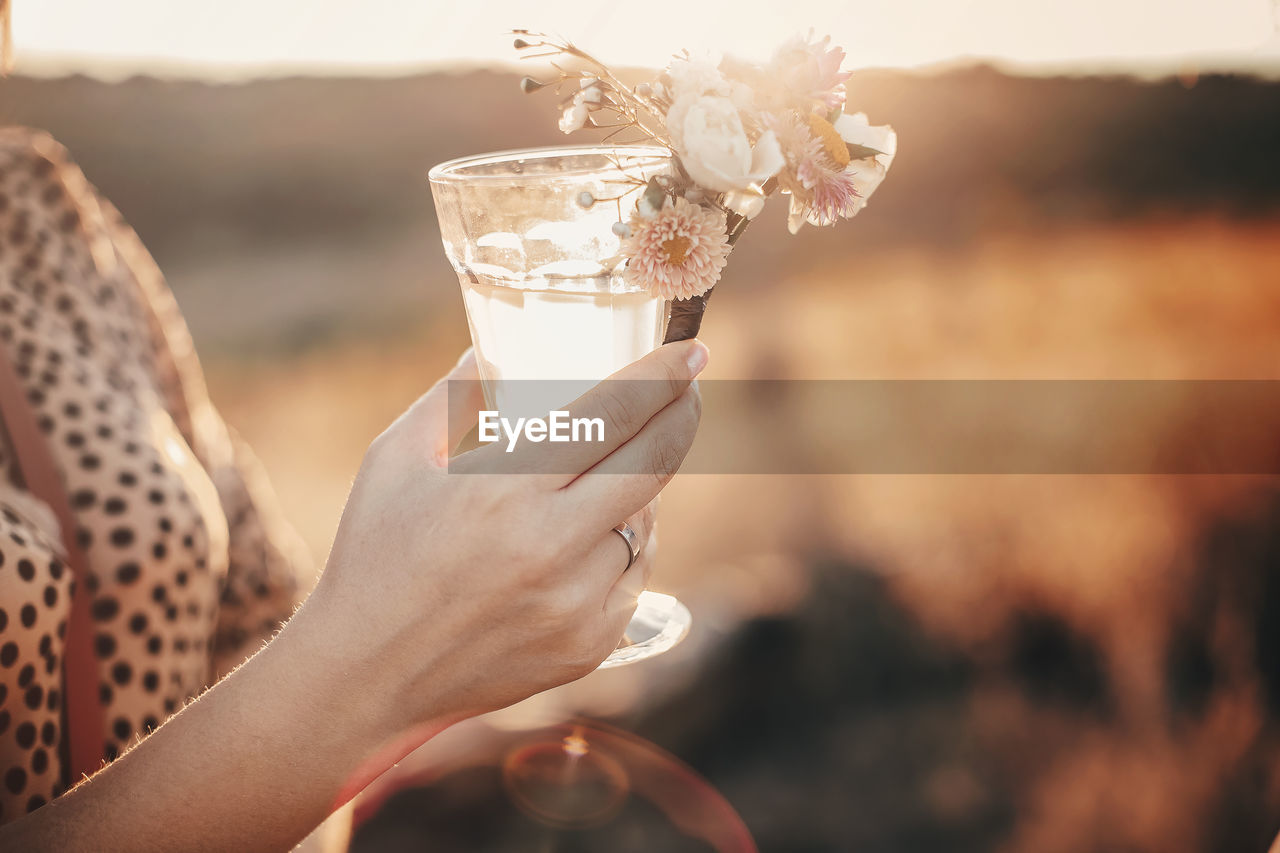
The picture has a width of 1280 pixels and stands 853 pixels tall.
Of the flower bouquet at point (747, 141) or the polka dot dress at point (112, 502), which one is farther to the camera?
the polka dot dress at point (112, 502)

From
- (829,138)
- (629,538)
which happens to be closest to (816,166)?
(829,138)

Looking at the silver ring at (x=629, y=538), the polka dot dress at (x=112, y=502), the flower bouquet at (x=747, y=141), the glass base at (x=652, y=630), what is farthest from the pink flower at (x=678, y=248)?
the polka dot dress at (x=112, y=502)

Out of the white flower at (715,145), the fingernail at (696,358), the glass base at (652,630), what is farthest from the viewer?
the glass base at (652,630)

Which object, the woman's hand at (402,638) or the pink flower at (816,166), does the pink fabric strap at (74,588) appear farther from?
the pink flower at (816,166)

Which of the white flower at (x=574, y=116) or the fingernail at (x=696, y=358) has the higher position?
the white flower at (x=574, y=116)

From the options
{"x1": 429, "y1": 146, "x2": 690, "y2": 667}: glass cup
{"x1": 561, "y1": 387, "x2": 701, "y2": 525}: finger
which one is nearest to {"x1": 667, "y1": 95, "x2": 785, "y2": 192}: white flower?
{"x1": 429, "y1": 146, "x2": 690, "y2": 667}: glass cup

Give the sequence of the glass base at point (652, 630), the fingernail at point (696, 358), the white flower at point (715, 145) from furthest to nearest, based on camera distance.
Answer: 1. the glass base at point (652, 630)
2. the fingernail at point (696, 358)
3. the white flower at point (715, 145)

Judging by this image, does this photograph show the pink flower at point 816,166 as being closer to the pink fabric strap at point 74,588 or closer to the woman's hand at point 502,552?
the woman's hand at point 502,552
